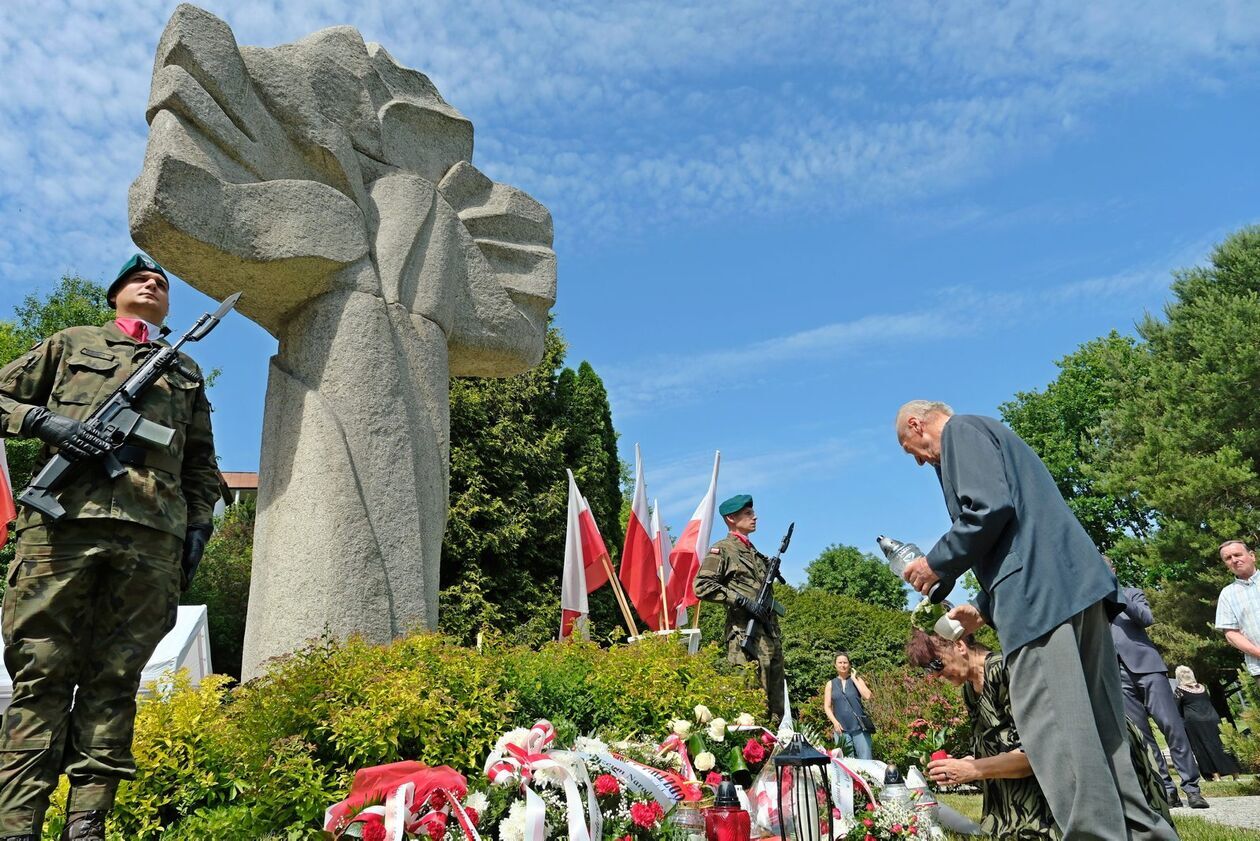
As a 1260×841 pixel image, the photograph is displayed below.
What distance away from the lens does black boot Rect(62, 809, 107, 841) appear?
291cm

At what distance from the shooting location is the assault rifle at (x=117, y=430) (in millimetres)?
3131

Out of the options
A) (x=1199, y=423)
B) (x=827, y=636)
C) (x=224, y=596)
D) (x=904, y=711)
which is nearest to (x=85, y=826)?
(x=904, y=711)

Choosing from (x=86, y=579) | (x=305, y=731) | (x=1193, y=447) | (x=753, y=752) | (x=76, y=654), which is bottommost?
(x=753, y=752)

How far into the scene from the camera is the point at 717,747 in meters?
4.60

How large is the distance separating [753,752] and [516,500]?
52.6 feet

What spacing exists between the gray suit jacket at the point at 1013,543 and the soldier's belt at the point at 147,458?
280cm

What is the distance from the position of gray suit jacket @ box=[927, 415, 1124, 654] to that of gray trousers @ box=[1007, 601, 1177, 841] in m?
0.09

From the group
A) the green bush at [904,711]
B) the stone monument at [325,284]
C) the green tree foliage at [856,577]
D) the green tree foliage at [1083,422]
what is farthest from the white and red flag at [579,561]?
the green tree foliage at [856,577]

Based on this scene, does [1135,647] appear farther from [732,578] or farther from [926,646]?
[926,646]

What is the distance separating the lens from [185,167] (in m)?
4.62

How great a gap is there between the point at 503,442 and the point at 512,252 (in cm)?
1419

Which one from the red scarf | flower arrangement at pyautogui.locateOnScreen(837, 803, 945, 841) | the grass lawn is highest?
the red scarf

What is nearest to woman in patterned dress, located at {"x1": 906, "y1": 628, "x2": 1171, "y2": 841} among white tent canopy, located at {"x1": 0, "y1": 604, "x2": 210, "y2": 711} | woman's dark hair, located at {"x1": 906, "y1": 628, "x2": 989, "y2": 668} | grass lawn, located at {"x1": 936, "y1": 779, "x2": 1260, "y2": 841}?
woman's dark hair, located at {"x1": 906, "y1": 628, "x2": 989, "y2": 668}

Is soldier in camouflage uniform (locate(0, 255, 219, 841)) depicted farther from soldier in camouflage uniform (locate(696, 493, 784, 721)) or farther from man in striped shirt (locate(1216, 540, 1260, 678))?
man in striped shirt (locate(1216, 540, 1260, 678))
